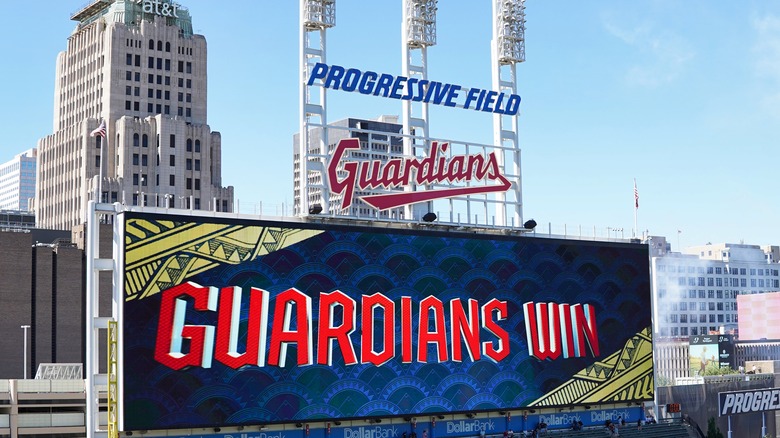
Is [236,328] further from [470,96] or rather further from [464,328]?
[470,96]

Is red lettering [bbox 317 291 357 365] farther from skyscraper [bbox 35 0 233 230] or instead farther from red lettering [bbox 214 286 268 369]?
skyscraper [bbox 35 0 233 230]

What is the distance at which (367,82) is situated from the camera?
58.7m

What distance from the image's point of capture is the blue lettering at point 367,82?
5844 centimetres

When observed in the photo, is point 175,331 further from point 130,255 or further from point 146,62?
point 146,62

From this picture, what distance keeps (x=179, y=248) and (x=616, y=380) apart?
92.9 feet

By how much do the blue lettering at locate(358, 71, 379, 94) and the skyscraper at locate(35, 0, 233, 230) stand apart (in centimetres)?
8140

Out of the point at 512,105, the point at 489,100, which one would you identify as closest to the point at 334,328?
the point at 489,100

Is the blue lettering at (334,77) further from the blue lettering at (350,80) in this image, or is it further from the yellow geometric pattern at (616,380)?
the yellow geometric pattern at (616,380)

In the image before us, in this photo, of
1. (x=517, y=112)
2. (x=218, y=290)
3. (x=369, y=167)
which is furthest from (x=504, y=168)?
(x=218, y=290)

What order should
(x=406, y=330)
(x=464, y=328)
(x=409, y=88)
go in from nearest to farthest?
(x=406, y=330)
(x=464, y=328)
(x=409, y=88)

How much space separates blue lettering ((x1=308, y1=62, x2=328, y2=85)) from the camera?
5694cm

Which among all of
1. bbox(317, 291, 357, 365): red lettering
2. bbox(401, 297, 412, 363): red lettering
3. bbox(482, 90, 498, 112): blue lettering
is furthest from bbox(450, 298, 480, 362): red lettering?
bbox(482, 90, 498, 112): blue lettering

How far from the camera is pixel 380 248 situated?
185 ft

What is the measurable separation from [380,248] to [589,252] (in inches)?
573
